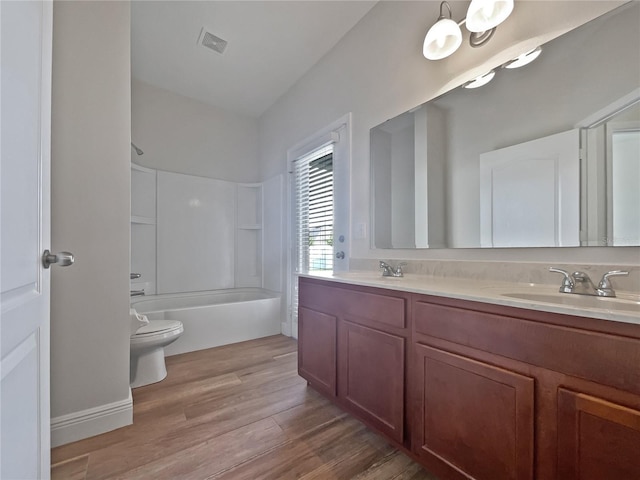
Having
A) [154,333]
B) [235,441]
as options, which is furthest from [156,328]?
[235,441]

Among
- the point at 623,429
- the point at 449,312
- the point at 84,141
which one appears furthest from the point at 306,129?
the point at 623,429

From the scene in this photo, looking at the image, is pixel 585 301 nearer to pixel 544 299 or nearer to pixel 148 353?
pixel 544 299

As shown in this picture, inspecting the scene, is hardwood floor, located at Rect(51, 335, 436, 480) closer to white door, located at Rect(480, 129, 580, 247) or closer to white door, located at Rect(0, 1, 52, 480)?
white door, located at Rect(0, 1, 52, 480)

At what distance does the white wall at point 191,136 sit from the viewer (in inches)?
118

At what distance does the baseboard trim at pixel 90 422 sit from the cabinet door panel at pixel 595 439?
6.19 feet

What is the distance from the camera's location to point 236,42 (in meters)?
2.40

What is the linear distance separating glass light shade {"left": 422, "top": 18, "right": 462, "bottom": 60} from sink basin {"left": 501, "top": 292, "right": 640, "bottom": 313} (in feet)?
4.26

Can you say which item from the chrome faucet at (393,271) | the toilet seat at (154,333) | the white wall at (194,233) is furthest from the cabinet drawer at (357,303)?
the white wall at (194,233)

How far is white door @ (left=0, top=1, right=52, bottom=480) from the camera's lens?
588 mm

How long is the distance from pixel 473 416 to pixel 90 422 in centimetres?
179

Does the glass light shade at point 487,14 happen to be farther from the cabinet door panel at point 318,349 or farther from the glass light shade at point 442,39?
the cabinet door panel at point 318,349

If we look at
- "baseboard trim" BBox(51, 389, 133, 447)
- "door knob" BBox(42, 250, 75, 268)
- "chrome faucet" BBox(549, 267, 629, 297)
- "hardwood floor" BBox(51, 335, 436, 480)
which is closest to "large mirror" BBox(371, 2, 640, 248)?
"chrome faucet" BBox(549, 267, 629, 297)

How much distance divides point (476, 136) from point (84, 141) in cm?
204

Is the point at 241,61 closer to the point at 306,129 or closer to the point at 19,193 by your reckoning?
the point at 306,129
